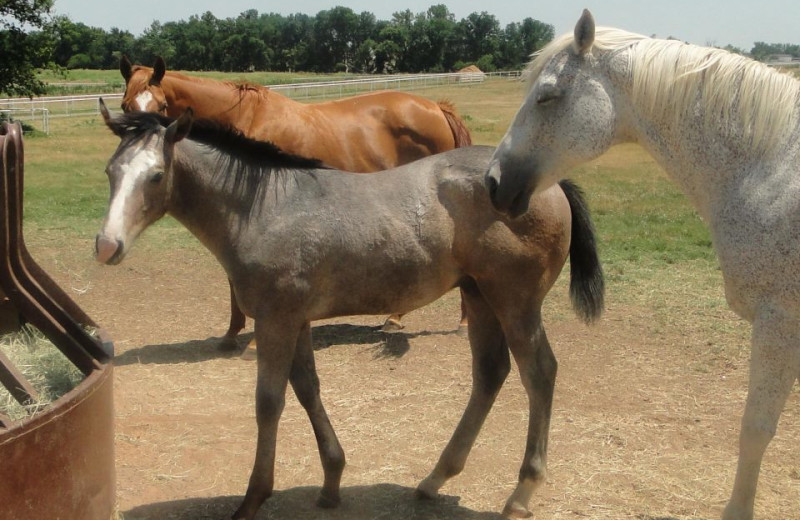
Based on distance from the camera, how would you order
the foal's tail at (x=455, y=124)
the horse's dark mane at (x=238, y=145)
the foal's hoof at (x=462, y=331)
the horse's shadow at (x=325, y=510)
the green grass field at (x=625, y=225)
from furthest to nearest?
the foal's tail at (x=455, y=124) < the green grass field at (x=625, y=225) < the foal's hoof at (x=462, y=331) < the horse's shadow at (x=325, y=510) < the horse's dark mane at (x=238, y=145)

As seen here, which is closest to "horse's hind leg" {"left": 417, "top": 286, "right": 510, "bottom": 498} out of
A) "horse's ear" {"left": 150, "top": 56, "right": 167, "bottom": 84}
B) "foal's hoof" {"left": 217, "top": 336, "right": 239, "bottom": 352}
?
"foal's hoof" {"left": 217, "top": 336, "right": 239, "bottom": 352}

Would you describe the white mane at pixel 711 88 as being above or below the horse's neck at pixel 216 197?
above

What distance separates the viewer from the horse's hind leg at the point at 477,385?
12.7 feet

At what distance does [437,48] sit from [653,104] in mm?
72540

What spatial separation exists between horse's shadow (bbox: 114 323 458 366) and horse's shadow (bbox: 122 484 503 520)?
220cm

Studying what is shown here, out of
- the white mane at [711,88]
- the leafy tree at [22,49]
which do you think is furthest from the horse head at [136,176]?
the leafy tree at [22,49]

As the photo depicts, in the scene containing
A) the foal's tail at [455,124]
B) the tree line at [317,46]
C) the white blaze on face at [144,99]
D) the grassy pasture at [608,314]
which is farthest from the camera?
the tree line at [317,46]

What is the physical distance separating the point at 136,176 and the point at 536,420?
84.3 inches

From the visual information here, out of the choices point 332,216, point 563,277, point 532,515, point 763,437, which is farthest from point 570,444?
point 563,277

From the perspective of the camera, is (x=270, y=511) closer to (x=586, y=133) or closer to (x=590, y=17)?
(x=586, y=133)

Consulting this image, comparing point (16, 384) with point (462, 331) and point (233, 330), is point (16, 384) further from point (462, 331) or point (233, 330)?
point (462, 331)

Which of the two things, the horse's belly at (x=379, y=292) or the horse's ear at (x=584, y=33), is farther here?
the horse's belly at (x=379, y=292)

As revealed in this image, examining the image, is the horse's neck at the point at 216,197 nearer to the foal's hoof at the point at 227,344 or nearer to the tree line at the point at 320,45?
the foal's hoof at the point at 227,344

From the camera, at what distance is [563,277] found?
807 cm
